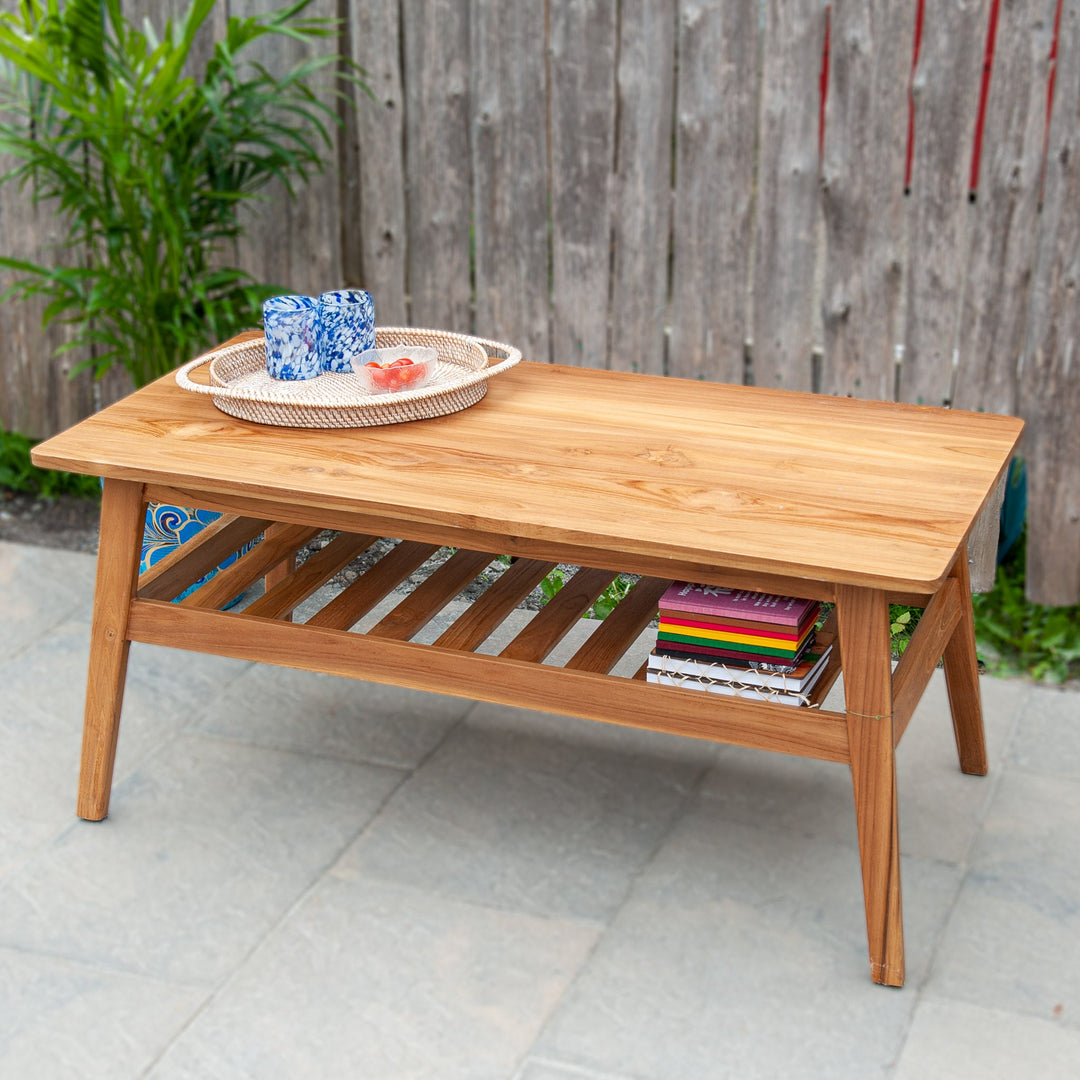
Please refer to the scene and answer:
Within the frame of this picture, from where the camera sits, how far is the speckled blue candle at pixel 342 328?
2.42 metres

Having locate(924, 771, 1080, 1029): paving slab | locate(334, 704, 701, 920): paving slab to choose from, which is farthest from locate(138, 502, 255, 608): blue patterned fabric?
locate(924, 771, 1080, 1029): paving slab

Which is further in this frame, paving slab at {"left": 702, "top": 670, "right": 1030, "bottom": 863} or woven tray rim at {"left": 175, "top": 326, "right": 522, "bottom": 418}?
paving slab at {"left": 702, "top": 670, "right": 1030, "bottom": 863}

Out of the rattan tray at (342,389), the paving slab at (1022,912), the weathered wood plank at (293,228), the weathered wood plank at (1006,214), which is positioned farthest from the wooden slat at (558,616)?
the weathered wood plank at (293,228)

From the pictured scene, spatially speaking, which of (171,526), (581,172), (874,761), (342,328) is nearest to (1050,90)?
(581,172)

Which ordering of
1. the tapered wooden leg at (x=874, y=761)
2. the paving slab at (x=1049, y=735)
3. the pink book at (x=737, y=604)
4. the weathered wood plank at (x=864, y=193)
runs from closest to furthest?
1. the tapered wooden leg at (x=874, y=761)
2. the pink book at (x=737, y=604)
3. the paving slab at (x=1049, y=735)
4. the weathered wood plank at (x=864, y=193)

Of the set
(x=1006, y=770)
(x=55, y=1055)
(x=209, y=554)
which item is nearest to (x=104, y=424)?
(x=209, y=554)

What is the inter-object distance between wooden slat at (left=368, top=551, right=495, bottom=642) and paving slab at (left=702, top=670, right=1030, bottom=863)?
544mm

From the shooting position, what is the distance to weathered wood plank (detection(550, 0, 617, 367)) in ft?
9.88

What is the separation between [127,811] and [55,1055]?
56cm

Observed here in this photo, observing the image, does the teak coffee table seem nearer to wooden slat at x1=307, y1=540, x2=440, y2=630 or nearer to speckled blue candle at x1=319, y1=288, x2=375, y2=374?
wooden slat at x1=307, y1=540, x2=440, y2=630

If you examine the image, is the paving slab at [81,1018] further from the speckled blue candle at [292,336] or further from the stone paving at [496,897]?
the speckled blue candle at [292,336]

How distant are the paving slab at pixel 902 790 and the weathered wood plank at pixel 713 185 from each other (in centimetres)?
86

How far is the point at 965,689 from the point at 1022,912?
389mm

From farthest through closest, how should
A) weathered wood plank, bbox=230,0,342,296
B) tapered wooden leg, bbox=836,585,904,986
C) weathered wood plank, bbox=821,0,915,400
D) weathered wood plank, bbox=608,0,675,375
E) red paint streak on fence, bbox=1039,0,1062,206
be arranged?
1. weathered wood plank, bbox=230,0,342,296
2. weathered wood plank, bbox=608,0,675,375
3. weathered wood plank, bbox=821,0,915,400
4. red paint streak on fence, bbox=1039,0,1062,206
5. tapered wooden leg, bbox=836,585,904,986
